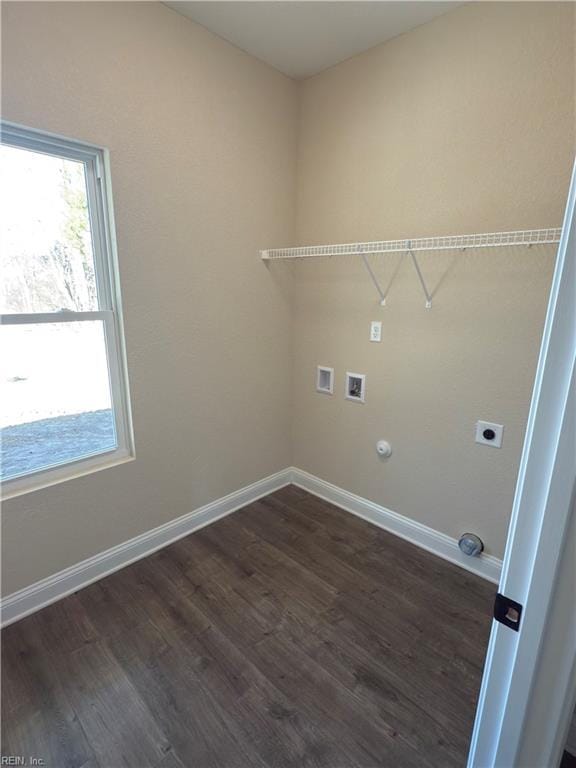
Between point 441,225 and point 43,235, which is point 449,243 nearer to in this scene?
point 441,225

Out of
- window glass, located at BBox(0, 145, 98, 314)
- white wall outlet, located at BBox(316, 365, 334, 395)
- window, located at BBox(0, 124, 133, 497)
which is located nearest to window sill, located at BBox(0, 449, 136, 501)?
window, located at BBox(0, 124, 133, 497)

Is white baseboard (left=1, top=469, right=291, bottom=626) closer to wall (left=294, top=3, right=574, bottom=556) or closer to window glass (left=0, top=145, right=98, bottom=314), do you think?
wall (left=294, top=3, right=574, bottom=556)

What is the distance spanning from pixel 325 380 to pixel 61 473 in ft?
5.41

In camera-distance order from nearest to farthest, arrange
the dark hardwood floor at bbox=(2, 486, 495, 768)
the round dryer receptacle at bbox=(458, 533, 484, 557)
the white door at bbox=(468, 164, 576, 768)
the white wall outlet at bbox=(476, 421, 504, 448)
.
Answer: the white door at bbox=(468, 164, 576, 768) < the dark hardwood floor at bbox=(2, 486, 495, 768) < the white wall outlet at bbox=(476, 421, 504, 448) < the round dryer receptacle at bbox=(458, 533, 484, 557)

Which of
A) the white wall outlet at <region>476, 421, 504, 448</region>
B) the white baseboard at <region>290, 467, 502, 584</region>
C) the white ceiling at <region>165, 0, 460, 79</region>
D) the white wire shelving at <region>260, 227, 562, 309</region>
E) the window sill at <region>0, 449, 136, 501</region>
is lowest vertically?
the white baseboard at <region>290, 467, 502, 584</region>

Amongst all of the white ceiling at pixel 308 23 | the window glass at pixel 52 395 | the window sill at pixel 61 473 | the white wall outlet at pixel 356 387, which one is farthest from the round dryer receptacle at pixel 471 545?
the white ceiling at pixel 308 23

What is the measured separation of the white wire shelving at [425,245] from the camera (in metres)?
1.58

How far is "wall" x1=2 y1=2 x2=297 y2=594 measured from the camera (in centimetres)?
157

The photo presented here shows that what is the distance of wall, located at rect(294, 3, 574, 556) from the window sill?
4.49 feet

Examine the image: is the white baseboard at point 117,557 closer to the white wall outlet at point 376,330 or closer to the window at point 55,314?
the window at point 55,314

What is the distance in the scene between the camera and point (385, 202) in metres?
2.10

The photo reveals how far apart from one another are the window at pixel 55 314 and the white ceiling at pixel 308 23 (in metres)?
0.92

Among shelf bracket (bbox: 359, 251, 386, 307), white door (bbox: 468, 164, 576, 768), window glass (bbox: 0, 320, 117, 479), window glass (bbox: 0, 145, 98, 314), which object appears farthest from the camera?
shelf bracket (bbox: 359, 251, 386, 307)


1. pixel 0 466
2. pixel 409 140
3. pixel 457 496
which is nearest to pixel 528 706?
pixel 457 496
